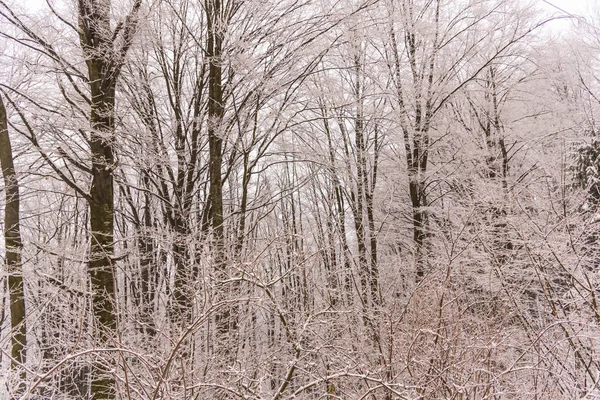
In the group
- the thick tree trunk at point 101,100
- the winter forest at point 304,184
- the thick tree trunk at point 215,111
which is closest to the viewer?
the winter forest at point 304,184

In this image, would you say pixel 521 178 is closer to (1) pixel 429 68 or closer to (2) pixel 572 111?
(2) pixel 572 111

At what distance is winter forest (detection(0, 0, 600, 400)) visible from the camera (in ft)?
12.2

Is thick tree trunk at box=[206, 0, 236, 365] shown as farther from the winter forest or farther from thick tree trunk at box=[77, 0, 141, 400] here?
thick tree trunk at box=[77, 0, 141, 400]

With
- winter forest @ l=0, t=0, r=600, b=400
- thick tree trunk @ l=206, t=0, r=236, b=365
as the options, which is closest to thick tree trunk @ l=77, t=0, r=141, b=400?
winter forest @ l=0, t=0, r=600, b=400

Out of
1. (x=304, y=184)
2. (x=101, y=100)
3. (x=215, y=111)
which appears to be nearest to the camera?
(x=101, y=100)

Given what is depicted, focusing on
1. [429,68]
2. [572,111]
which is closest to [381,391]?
[429,68]

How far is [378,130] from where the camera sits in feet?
45.4

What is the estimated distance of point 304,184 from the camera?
12117 millimetres

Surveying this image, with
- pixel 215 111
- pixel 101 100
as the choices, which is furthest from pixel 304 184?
pixel 101 100

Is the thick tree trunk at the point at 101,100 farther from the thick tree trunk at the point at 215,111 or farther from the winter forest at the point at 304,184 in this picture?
the thick tree trunk at the point at 215,111

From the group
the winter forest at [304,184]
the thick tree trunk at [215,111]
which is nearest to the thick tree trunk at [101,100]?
the winter forest at [304,184]

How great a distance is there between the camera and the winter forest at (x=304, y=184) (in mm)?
3705

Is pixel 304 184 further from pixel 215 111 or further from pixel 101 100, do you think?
pixel 101 100

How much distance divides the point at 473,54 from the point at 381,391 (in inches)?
394
